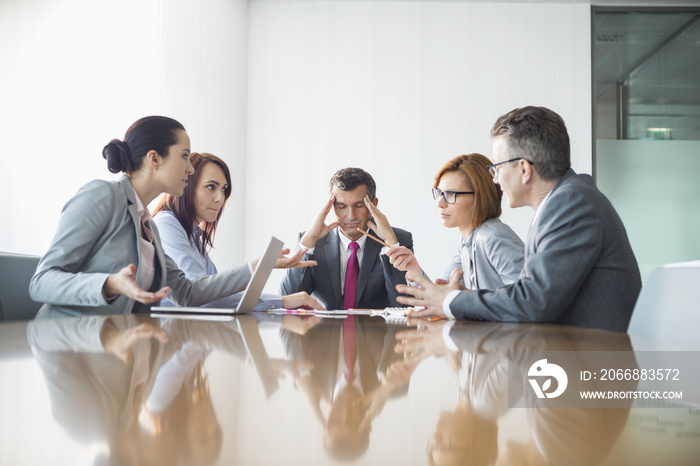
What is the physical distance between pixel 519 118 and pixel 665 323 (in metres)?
0.89

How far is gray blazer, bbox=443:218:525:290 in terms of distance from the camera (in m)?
2.24

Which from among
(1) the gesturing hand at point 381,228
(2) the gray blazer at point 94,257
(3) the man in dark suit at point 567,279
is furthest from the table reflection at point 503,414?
(1) the gesturing hand at point 381,228

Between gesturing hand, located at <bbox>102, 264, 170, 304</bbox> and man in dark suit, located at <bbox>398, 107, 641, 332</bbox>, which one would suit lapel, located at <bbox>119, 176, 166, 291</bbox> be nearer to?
gesturing hand, located at <bbox>102, 264, 170, 304</bbox>

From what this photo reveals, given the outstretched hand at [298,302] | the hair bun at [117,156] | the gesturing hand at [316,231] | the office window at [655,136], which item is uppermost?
the office window at [655,136]

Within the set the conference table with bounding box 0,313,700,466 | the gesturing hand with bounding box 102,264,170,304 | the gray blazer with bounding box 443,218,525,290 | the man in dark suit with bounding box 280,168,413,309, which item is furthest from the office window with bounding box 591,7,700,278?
the conference table with bounding box 0,313,700,466

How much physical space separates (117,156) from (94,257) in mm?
458

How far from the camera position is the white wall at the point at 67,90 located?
383 cm

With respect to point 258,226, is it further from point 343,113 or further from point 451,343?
point 451,343

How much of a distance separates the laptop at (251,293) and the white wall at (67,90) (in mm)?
2589

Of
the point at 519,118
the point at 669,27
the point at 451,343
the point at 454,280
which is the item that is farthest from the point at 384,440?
the point at 669,27

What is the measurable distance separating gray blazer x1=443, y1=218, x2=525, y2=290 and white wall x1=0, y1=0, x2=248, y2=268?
265 cm

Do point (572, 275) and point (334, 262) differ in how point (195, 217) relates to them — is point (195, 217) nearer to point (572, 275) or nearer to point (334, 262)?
point (334, 262)

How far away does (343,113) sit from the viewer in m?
5.41

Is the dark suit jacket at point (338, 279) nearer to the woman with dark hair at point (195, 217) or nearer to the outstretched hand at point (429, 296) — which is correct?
the woman with dark hair at point (195, 217)
